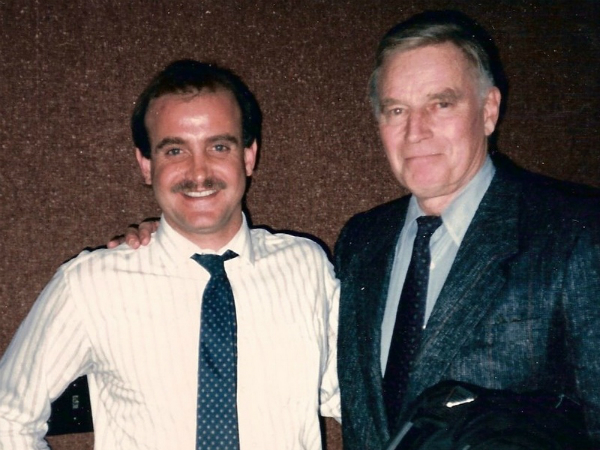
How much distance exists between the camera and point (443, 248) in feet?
4.95

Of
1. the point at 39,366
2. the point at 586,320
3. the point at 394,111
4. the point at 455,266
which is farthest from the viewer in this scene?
the point at 394,111

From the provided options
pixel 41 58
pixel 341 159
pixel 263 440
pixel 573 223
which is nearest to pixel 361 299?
pixel 263 440

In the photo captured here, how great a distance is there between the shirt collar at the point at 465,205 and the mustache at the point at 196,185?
2.11ft

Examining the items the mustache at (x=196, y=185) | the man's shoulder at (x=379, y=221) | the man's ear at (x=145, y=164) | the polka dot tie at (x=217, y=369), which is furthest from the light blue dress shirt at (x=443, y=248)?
the man's ear at (x=145, y=164)

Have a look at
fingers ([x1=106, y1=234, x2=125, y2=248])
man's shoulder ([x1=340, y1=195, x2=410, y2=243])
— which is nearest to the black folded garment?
man's shoulder ([x1=340, y1=195, x2=410, y2=243])

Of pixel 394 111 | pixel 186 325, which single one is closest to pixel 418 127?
pixel 394 111

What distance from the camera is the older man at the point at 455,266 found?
127cm

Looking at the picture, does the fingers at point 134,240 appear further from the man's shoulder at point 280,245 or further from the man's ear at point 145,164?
the man's shoulder at point 280,245

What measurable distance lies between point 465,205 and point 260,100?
953 millimetres

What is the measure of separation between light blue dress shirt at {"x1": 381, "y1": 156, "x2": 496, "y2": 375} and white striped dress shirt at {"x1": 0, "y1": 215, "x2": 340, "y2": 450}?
0.25 m

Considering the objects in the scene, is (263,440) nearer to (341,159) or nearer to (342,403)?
(342,403)

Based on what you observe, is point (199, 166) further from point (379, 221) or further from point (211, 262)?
point (379, 221)

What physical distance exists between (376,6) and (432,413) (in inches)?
70.6

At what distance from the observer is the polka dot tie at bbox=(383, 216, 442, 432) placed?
1424mm
